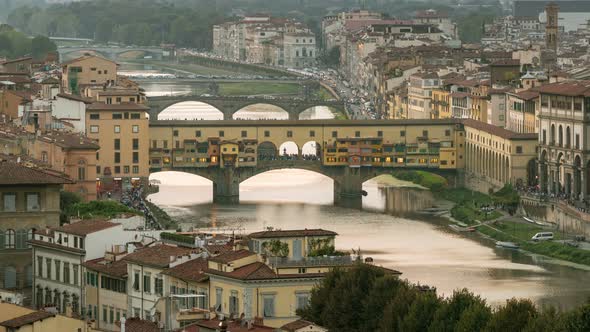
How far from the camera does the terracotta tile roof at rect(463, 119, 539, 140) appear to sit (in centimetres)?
5525

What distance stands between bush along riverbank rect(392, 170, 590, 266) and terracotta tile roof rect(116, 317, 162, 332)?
1863 cm

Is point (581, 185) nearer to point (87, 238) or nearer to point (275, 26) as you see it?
point (87, 238)

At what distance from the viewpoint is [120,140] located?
5634 centimetres

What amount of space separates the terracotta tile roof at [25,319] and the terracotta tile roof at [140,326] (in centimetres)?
98

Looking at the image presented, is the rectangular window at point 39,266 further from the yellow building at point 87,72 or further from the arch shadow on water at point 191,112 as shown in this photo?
the arch shadow on water at point 191,112

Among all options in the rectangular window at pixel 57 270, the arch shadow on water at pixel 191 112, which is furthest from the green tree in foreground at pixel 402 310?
Answer: the arch shadow on water at pixel 191 112

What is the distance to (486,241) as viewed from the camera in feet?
151

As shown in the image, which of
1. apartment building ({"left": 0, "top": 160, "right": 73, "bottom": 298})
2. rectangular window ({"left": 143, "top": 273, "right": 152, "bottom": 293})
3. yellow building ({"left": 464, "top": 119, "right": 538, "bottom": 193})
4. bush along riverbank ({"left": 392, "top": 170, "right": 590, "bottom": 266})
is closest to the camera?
rectangular window ({"left": 143, "top": 273, "right": 152, "bottom": 293})

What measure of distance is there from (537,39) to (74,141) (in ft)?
183

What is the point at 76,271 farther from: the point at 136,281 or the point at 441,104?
the point at 441,104

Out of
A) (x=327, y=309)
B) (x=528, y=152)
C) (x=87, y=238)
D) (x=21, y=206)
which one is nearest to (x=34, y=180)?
(x=21, y=206)

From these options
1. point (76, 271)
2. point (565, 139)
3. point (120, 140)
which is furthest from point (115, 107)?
point (76, 271)

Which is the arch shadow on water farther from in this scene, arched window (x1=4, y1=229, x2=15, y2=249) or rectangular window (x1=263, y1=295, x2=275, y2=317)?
rectangular window (x1=263, y1=295, x2=275, y2=317)

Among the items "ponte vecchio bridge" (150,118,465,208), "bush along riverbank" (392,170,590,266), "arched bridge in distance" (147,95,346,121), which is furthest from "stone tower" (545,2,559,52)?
"bush along riverbank" (392,170,590,266)
